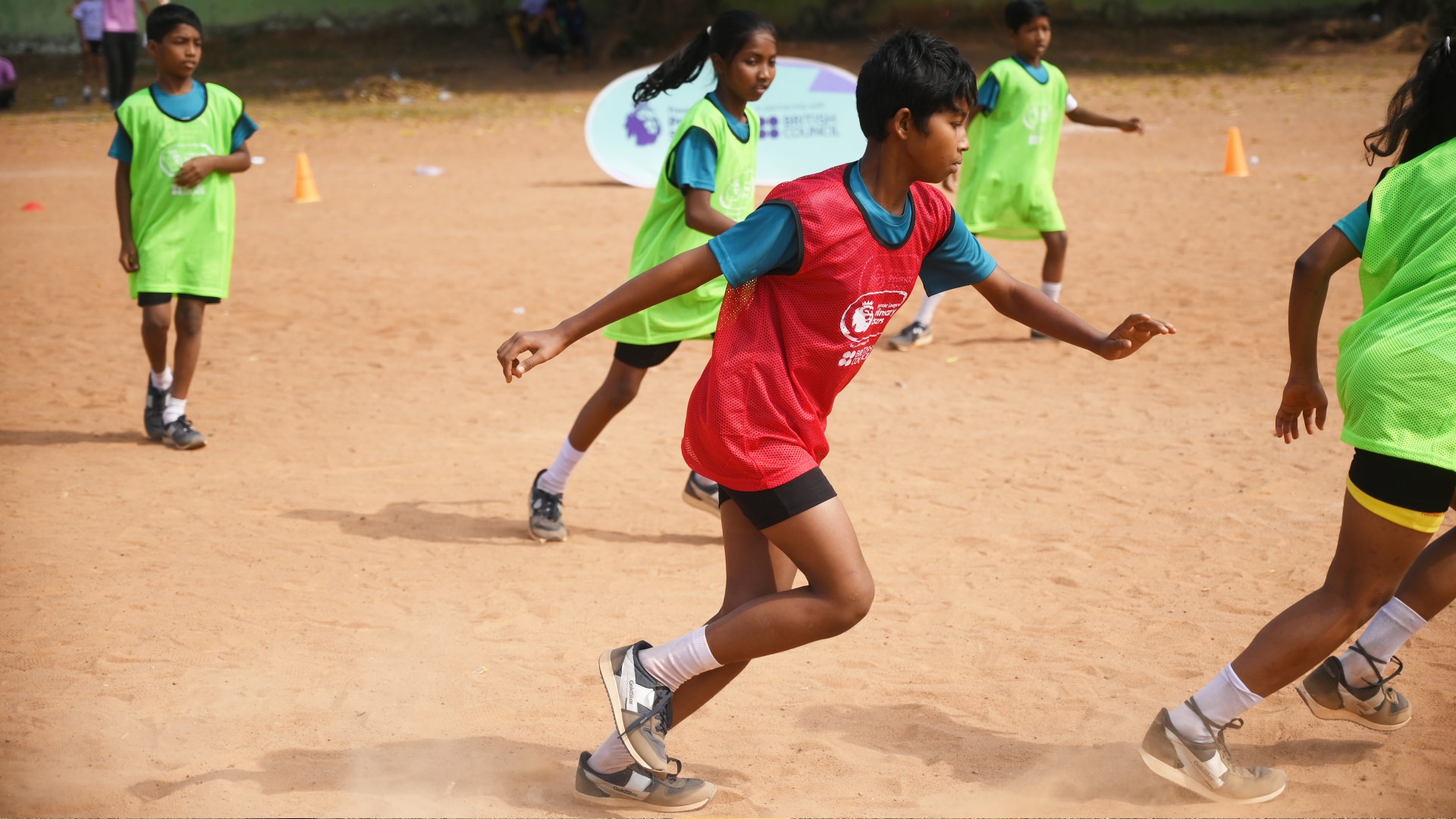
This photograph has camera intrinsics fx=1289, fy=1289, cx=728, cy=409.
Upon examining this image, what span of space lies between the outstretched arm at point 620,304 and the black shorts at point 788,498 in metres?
0.48

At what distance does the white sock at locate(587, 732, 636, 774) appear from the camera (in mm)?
3086

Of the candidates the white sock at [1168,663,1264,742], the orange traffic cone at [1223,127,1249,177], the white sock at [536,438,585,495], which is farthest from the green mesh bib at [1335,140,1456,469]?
the orange traffic cone at [1223,127,1249,177]

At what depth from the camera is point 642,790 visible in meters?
3.11

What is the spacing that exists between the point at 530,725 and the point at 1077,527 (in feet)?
8.31

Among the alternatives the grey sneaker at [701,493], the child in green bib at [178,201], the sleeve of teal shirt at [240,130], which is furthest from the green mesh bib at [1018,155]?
the child in green bib at [178,201]

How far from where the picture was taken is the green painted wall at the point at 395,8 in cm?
2553

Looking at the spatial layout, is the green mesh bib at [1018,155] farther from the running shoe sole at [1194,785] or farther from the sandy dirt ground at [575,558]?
the running shoe sole at [1194,785]

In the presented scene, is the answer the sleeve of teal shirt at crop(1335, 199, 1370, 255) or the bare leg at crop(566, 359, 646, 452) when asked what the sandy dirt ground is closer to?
the bare leg at crop(566, 359, 646, 452)

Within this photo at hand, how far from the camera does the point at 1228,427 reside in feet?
21.0

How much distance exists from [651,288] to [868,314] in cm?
49

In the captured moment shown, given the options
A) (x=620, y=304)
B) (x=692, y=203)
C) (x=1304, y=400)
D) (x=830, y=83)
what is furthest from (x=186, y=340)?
(x=830, y=83)

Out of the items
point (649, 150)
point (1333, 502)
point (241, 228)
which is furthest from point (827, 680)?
point (649, 150)

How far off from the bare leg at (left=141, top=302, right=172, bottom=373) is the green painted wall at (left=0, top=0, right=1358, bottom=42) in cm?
2104

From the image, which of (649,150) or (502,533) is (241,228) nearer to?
(649,150)
